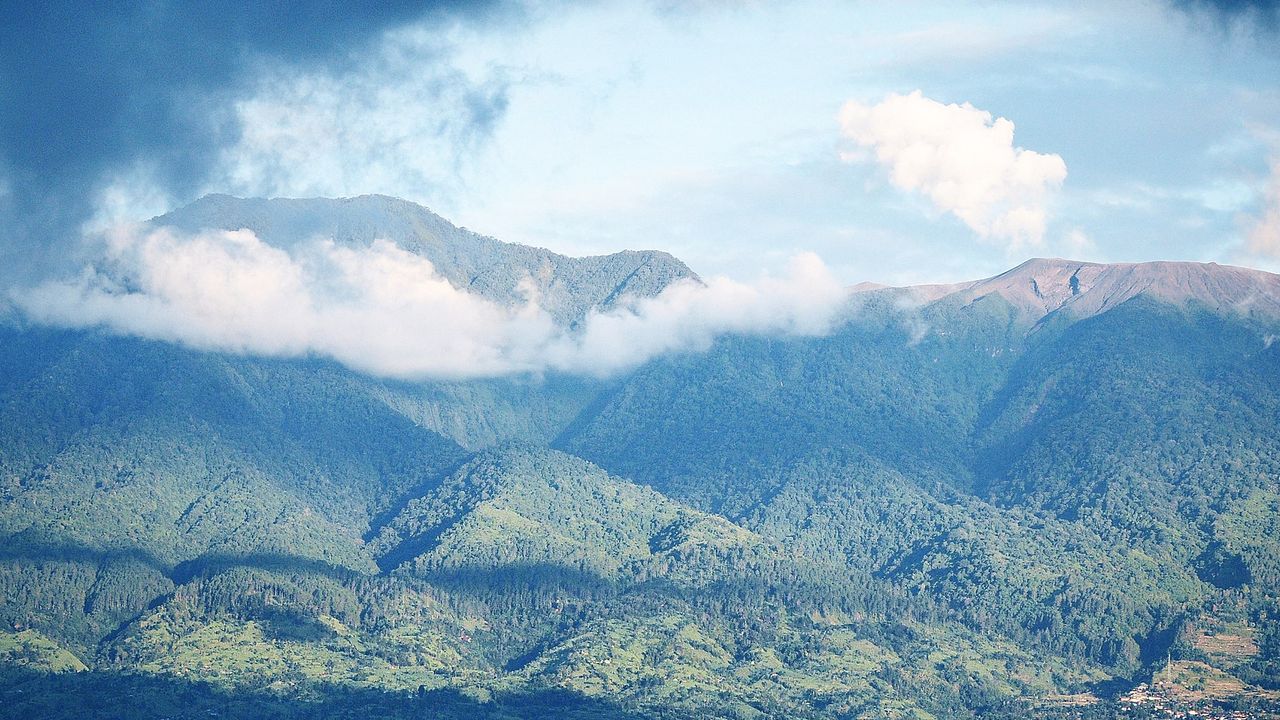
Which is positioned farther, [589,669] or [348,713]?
[589,669]

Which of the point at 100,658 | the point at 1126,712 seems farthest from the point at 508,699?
the point at 1126,712

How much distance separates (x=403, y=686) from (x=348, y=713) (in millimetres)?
10397

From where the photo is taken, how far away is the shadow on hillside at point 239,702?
178625mm

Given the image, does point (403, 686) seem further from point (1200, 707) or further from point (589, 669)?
point (1200, 707)

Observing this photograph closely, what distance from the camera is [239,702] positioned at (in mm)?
184125

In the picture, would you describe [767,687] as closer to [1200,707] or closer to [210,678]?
[1200,707]

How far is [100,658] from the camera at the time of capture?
195 m

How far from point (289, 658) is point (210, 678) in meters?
10.7

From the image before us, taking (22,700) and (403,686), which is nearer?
(22,700)

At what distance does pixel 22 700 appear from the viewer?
585 feet

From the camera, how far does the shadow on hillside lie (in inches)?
7032

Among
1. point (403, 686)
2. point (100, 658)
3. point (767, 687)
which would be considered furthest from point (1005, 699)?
point (100, 658)

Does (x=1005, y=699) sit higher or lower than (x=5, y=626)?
lower

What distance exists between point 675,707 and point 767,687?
12.8 metres
